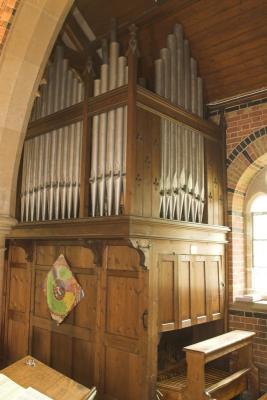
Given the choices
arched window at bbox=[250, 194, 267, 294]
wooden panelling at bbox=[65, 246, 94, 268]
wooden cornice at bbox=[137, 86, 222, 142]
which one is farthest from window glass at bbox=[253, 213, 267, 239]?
wooden panelling at bbox=[65, 246, 94, 268]

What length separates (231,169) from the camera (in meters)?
6.05

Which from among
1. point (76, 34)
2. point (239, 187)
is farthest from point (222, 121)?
point (76, 34)

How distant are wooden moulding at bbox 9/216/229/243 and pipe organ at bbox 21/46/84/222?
153mm

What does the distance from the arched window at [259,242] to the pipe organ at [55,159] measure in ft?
9.06

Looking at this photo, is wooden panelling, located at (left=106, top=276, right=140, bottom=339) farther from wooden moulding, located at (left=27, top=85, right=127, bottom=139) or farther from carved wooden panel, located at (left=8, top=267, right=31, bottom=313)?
wooden moulding, located at (left=27, top=85, right=127, bottom=139)

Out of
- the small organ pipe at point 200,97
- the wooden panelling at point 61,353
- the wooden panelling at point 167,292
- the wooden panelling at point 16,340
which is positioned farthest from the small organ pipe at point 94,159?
the wooden panelling at point 16,340

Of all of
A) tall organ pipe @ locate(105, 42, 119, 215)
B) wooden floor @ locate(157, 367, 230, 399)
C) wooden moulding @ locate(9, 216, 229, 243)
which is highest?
tall organ pipe @ locate(105, 42, 119, 215)

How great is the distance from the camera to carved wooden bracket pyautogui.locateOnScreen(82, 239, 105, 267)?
203 inches

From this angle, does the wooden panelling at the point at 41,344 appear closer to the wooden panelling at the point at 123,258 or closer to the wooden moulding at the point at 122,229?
the wooden moulding at the point at 122,229

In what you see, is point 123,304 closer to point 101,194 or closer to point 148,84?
point 101,194

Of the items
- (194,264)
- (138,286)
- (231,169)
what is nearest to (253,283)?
(194,264)

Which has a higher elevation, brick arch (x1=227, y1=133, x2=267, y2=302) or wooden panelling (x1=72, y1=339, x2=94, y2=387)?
brick arch (x1=227, y1=133, x2=267, y2=302)

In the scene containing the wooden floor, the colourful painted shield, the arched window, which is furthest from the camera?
the arched window

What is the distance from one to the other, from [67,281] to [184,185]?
206 cm
